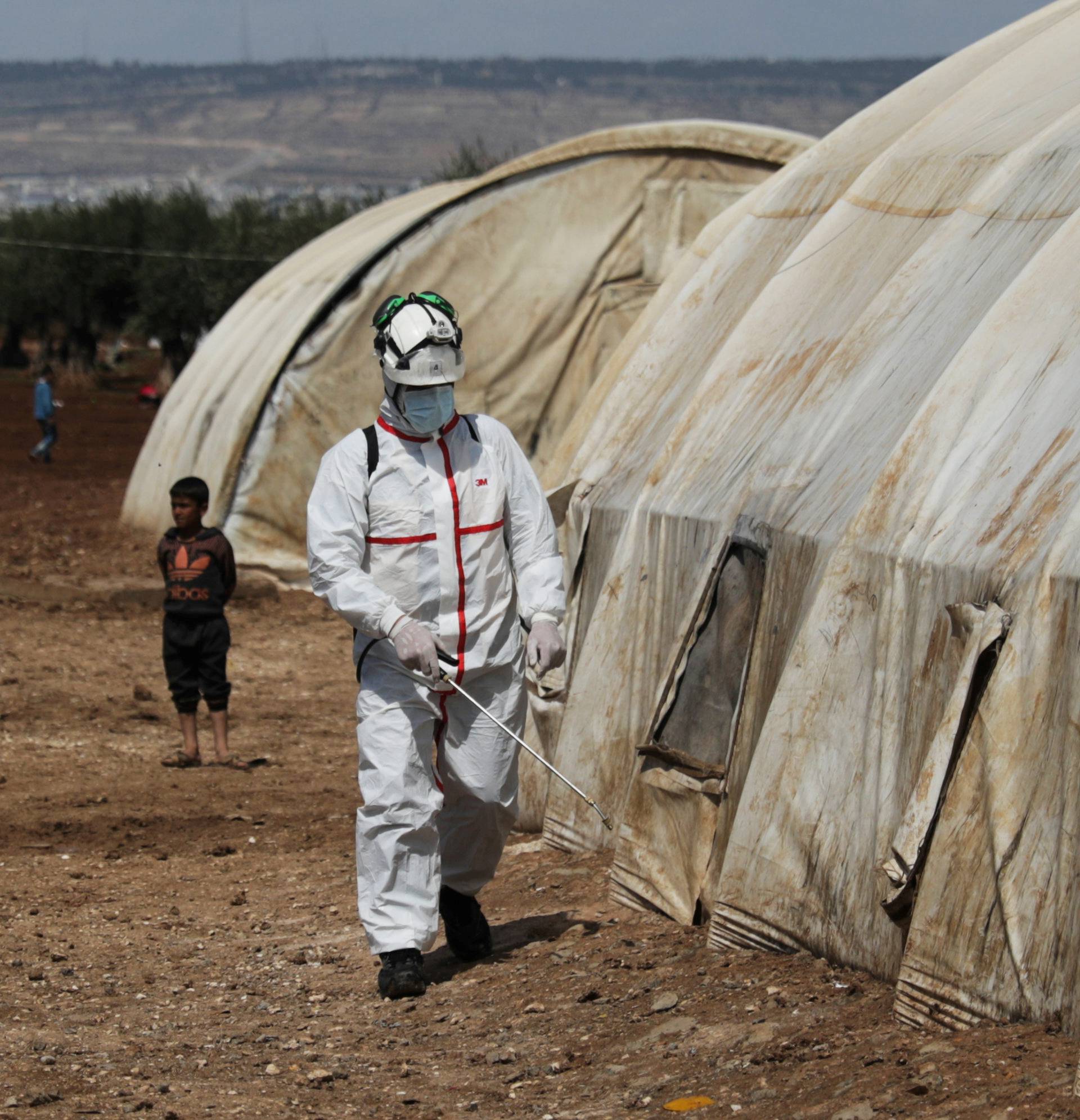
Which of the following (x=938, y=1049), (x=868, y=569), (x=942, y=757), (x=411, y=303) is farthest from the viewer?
(x=411, y=303)

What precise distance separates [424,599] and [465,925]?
1163mm

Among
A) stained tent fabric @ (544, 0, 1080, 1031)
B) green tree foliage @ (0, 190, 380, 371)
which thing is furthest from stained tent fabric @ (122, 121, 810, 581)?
green tree foliage @ (0, 190, 380, 371)

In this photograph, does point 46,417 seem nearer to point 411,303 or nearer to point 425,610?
point 411,303

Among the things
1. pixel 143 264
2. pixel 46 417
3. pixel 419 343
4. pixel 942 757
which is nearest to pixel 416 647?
pixel 419 343

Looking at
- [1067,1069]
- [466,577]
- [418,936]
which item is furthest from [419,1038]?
[1067,1069]

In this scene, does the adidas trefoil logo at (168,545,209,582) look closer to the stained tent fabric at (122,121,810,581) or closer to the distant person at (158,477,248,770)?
the distant person at (158,477,248,770)

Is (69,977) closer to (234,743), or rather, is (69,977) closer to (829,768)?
(829,768)

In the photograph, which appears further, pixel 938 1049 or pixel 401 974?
pixel 401 974

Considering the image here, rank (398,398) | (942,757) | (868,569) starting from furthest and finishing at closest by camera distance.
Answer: (398,398) → (868,569) → (942,757)

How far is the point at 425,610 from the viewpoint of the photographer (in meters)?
5.33

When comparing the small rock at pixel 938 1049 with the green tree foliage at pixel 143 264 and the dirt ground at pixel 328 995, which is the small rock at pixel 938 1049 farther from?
the green tree foliage at pixel 143 264

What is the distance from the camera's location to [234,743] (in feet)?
31.7

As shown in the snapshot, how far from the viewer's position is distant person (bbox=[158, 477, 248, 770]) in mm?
8898

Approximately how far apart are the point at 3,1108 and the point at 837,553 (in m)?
2.93
